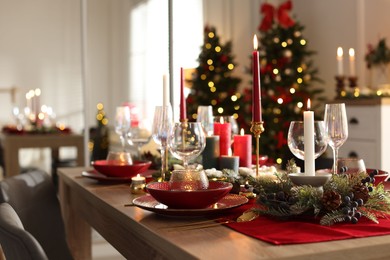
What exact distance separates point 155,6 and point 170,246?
4744mm

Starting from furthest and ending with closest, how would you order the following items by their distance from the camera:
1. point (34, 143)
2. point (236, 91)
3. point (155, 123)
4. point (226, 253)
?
1. point (236, 91)
2. point (34, 143)
3. point (155, 123)
4. point (226, 253)

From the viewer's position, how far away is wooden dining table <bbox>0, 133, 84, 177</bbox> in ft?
16.0

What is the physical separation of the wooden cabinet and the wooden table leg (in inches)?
78.3

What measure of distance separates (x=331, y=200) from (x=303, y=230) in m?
0.11

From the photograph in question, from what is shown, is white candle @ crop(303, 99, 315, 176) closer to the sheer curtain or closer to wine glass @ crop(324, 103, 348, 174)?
wine glass @ crop(324, 103, 348, 174)

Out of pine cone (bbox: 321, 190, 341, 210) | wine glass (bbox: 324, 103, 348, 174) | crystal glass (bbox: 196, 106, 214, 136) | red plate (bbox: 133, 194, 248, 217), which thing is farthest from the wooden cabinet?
pine cone (bbox: 321, 190, 341, 210)

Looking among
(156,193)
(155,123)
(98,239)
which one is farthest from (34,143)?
(156,193)

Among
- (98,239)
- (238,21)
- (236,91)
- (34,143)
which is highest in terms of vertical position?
(238,21)

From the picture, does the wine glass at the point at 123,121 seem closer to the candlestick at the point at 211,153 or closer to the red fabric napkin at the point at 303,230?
the candlestick at the point at 211,153

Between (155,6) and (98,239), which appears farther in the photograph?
(155,6)

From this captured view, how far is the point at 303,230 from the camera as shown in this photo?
120 cm

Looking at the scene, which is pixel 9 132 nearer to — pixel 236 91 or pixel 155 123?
pixel 236 91

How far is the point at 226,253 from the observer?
104cm

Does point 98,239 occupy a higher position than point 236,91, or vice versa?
point 236,91
